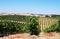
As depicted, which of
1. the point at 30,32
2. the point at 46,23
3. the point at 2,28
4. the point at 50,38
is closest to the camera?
the point at 50,38

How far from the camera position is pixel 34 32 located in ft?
42.4

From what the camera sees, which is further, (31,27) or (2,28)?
(2,28)

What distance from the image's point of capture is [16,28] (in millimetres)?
14758

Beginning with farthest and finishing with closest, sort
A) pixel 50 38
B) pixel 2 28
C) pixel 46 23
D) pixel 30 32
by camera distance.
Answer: pixel 46 23, pixel 2 28, pixel 30 32, pixel 50 38

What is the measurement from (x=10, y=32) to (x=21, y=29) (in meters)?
0.99

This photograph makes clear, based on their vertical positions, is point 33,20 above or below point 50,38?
above

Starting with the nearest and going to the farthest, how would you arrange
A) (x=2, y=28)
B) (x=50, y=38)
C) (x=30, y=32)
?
1. (x=50, y=38)
2. (x=30, y=32)
3. (x=2, y=28)

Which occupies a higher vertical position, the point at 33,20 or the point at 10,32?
the point at 33,20

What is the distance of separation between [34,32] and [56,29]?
2.53 metres

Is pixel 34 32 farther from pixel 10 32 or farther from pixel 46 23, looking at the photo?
pixel 46 23

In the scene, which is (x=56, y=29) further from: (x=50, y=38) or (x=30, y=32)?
(x=50, y=38)

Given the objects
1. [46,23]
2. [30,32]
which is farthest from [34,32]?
[46,23]

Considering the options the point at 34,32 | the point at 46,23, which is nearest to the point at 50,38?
the point at 34,32

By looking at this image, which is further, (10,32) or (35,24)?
(10,32)
